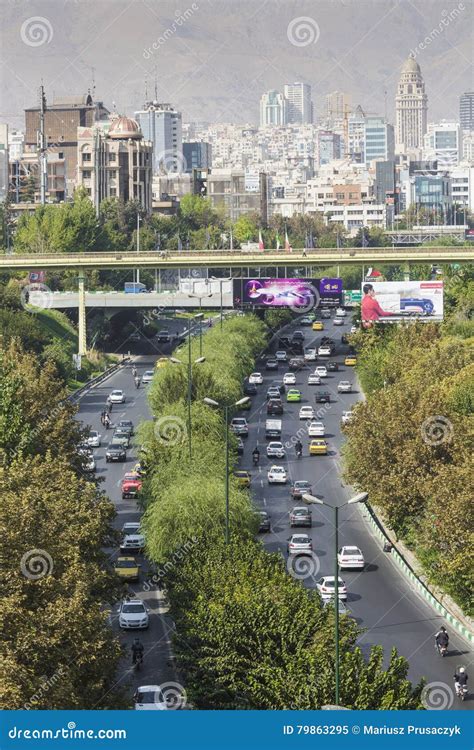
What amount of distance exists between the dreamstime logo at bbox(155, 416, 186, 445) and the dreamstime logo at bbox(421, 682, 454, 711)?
18.7m

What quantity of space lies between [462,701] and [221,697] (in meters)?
5.67

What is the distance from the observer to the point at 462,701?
3197 cm

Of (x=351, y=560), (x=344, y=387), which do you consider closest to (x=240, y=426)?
(x=344, y=387)

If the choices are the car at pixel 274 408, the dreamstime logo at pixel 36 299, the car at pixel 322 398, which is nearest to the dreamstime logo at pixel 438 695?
the car at pixel 274 408

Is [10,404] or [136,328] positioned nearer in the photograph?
[10,404]

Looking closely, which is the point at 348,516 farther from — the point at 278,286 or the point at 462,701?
the point at 278,286

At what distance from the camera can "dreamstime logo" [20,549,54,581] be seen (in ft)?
98.9

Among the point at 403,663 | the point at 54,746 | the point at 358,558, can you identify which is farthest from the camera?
the point at 358,558

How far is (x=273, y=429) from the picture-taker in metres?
67.9

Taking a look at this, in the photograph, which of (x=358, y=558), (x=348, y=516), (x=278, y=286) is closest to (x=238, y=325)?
(x=278, y=286)

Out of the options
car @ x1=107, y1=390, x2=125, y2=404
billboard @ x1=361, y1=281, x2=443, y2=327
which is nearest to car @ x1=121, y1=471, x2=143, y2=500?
car @ x1=107, y1=390, x2=125, y2=404

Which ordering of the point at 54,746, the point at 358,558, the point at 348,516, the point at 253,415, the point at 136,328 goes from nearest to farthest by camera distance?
the point at 54,746 → the point at 358,558 → the point at 348,516 → the point at 253,415 → the point at 136,328

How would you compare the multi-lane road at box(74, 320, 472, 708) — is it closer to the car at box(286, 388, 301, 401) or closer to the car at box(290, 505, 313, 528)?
the car at box(290, 505, 313, 528)

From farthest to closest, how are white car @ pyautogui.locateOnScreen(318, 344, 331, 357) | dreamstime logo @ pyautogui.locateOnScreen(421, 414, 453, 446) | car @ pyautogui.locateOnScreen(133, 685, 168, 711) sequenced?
white car @ pyautogui.locateOnScreen(318, 344, 331, 357) < dreamstime logo @ pyautogui.locateOnScreen(421, 414, 453, 446) < car @ pyautogui.locateOnScreen(133, 685, 168, 711)
